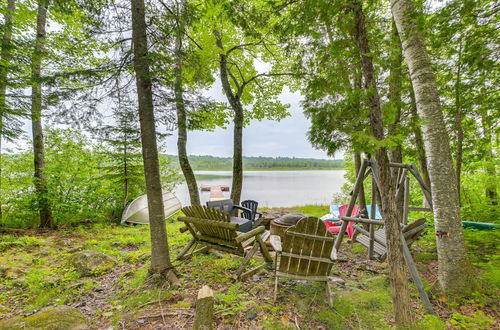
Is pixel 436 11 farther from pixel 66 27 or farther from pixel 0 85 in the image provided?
pixel 66 27

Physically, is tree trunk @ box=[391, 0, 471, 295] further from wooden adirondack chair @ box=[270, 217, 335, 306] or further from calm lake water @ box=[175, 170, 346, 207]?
calm lake water @ box=[175, 170, 346, 207]

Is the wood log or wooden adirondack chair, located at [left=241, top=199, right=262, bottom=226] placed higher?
the wood log

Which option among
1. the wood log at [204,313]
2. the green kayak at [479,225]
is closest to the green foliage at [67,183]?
the wood log at [204,313]

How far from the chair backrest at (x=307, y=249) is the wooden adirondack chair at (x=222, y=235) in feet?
2.11

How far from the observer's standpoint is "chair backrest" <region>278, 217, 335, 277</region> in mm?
2723

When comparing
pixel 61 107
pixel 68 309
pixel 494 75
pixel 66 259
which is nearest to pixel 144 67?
pixel 61 107

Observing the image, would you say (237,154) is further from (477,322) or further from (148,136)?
(477,322)

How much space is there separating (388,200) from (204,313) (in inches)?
82.2

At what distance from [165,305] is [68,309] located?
3.17 feet

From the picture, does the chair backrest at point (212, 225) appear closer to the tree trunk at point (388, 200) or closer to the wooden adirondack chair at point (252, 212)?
the tree trunk at point (388, 200)

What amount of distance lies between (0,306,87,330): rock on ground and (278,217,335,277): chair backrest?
2.30m

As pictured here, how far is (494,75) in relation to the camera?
3279 millimetres

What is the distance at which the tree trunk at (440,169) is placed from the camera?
265 cm

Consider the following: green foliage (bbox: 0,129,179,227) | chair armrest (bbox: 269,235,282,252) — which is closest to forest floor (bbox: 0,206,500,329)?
chair armrest (bbox: 269,235,282,252)
